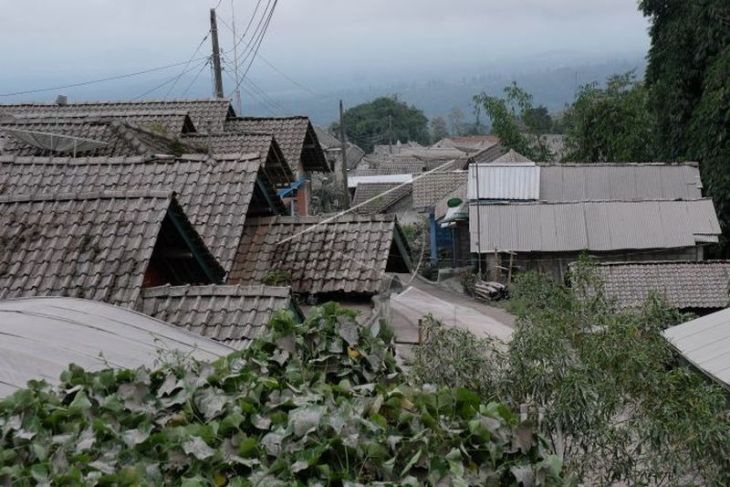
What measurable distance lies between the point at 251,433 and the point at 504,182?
80.3ft

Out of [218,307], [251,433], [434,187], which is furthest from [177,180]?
[434,187]

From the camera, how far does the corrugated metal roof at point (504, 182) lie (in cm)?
2739

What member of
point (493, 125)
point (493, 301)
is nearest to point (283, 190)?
point (493, 301)

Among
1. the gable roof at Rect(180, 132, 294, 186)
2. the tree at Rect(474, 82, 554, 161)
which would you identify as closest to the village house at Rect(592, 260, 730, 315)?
the gable roof at Rect(180, 132, 294, 186)

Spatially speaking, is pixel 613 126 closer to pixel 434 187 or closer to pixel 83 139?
pixel 434 187

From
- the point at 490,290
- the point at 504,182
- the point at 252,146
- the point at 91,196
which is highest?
the point at 91,196

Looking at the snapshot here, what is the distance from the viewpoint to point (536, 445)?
12.5ft

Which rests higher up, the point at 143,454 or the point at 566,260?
the point at 143,454

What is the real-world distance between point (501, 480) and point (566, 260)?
22.2 m

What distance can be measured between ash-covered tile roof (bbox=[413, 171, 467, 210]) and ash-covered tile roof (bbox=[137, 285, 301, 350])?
2578 cm

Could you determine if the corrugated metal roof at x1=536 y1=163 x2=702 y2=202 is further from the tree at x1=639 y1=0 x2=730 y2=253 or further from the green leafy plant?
the green leafy plant

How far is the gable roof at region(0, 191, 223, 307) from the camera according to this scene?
779 centimetres

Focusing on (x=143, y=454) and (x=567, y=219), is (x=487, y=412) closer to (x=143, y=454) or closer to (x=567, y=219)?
(x=143, y=454)

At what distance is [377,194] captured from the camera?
41812 millimetres
